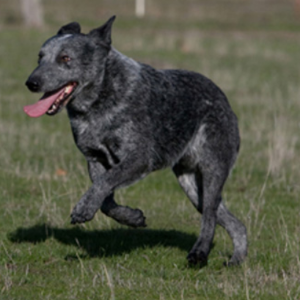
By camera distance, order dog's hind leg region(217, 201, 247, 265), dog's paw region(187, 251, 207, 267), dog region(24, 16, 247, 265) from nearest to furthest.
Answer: dog region(24, 16, 247, 265), dog's paw region(187, 251, 207, 267), dog's hind leg region(217, 201, 247, 265)

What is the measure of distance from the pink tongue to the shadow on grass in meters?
1.64

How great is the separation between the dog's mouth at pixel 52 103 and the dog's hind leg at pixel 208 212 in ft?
5.37

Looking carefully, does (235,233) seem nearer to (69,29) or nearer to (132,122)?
(132,122)

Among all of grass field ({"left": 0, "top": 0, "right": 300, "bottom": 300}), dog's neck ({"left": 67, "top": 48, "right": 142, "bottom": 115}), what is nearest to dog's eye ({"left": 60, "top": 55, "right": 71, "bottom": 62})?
dog's neck ({"left": 67, "top": 48, "right": 142, "bottom": 115})

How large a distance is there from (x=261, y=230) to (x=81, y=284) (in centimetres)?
298

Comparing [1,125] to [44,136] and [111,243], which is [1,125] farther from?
[111,243]

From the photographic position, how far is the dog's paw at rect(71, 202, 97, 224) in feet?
21.4

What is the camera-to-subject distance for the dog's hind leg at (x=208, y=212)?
23.9 ft

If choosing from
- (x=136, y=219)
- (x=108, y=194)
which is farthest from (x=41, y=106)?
(x=136, y=219)

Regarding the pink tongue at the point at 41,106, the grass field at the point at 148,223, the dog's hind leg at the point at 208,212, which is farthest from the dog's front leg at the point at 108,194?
the pink tongue at the point at 41,106

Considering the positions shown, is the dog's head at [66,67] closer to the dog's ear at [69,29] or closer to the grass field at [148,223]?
the dog's ear at [69,29]

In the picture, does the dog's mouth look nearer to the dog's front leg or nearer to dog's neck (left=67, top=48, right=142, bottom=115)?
dog's neck (left=67, top=48, right=142, bottom=115)

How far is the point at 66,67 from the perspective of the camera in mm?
6742

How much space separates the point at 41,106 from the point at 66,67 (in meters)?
0.42
